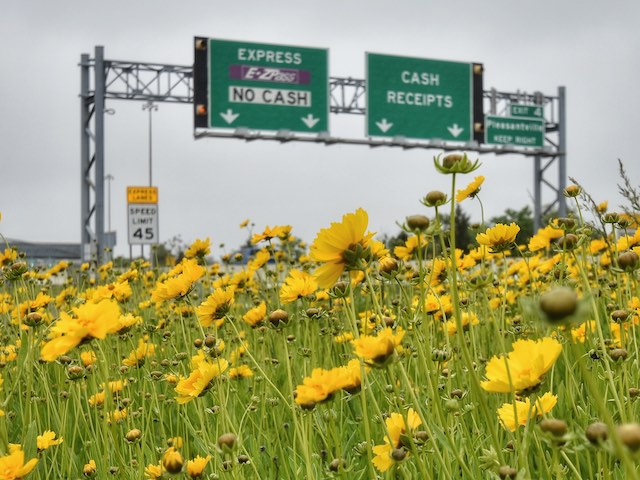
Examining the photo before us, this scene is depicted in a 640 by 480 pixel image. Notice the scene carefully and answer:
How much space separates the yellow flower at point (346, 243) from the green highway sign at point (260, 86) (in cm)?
929

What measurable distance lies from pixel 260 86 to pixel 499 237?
9273mm

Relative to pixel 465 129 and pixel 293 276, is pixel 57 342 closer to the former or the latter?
pixel 293 276

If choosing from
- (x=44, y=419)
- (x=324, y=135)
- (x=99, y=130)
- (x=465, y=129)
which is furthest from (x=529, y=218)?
(x=44, y=419)

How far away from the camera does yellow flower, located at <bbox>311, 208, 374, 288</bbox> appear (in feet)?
2.48

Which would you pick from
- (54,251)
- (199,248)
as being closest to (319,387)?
(199,248)

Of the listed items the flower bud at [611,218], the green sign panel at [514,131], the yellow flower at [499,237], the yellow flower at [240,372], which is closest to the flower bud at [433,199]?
the yellow flower at [499,237]

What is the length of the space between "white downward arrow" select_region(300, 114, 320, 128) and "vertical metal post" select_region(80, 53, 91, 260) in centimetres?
314

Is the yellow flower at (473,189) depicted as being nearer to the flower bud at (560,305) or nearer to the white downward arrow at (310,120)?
the flower bud at (560,305)

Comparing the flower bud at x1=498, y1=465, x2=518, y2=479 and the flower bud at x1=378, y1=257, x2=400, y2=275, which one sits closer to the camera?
the flower bud at x1=498, y1=465, x2=518, y2=479

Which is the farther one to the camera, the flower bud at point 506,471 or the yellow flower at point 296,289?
the yellow flower at point 296,289

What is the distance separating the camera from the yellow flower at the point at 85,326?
82 centimetres

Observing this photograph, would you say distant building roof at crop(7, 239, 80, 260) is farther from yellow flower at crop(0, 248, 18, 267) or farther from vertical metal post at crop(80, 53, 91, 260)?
yellow flower at crop(0, 248, 18, 267)

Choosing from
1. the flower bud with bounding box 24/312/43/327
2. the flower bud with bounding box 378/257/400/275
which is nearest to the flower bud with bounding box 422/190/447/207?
the flower bud with bounding box 378/257/400/275

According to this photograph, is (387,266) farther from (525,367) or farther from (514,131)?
(514,131)
